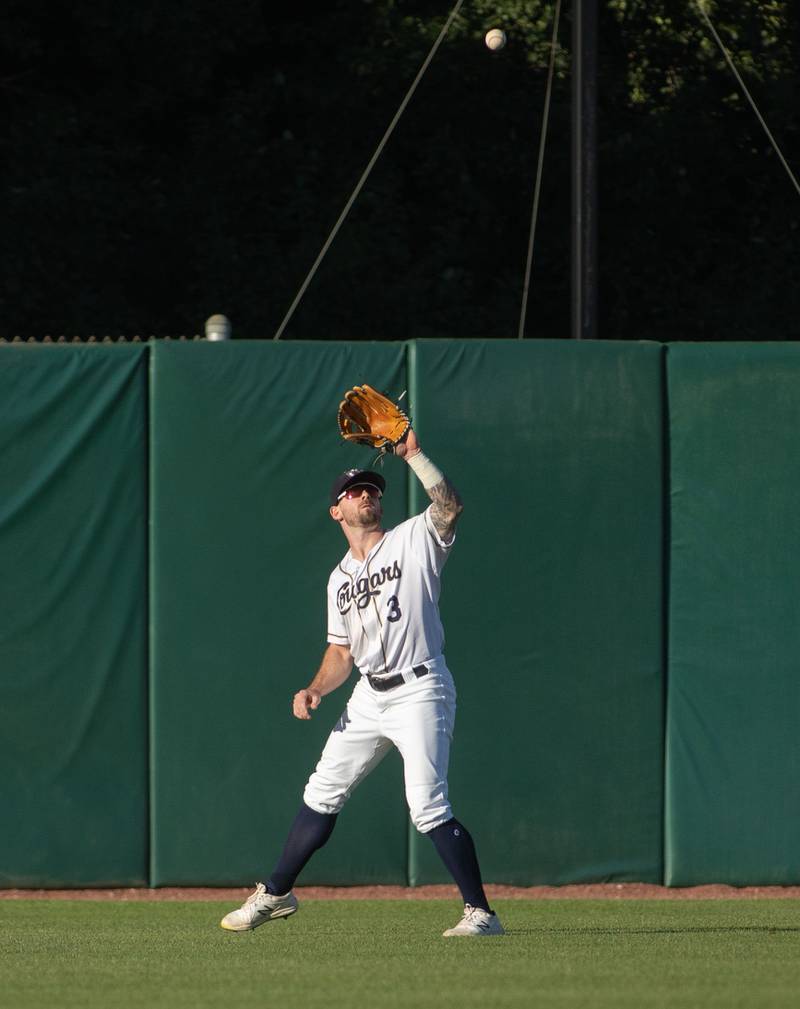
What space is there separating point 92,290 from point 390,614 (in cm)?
896

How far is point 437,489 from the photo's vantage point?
663 centimetres

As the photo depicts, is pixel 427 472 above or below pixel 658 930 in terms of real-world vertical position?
above

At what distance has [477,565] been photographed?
8.41 m

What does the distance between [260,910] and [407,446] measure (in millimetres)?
1869

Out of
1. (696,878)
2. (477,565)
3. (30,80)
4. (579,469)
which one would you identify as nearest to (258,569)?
(477,565)

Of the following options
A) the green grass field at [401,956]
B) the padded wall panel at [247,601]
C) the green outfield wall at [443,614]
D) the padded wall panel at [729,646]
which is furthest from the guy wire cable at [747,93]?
the green grass field at [401,956]

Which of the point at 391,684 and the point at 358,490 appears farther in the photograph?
the point at 358,490

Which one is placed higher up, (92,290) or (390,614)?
(92,290)

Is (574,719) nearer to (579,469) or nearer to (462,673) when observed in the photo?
(462,673)

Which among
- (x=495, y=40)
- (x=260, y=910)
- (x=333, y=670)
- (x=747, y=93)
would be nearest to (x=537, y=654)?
(x=333, y=670)

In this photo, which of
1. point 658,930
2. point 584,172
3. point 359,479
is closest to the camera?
point 359,479

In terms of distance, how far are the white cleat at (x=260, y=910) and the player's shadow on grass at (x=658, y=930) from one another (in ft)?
2.78

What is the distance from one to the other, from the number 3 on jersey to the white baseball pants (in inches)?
8.1

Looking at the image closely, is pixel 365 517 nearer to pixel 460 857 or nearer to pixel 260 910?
pixel 460 857
